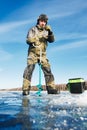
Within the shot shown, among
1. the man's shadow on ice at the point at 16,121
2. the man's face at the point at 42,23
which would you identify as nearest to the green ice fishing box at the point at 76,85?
the man's face at the point at 42,23

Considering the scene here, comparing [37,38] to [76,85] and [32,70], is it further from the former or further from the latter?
[76,85]

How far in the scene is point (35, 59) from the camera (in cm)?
998

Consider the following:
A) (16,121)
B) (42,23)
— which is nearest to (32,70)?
(42,23)

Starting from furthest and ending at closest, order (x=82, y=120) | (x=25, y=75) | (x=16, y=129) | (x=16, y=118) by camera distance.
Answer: (x=25, y=75) < (x=16, y=118) < (x=82, y=120) < (x=16, y=129)

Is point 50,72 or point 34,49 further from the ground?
point 34,49

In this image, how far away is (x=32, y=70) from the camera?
992 centimetres

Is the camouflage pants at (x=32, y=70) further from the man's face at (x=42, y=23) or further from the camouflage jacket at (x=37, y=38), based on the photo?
the man's face at (x=42, y=23)

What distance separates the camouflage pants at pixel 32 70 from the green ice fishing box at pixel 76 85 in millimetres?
721

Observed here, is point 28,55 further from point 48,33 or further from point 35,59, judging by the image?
point 48,33

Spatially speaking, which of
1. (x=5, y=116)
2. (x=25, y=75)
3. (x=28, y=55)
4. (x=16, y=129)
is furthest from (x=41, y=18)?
(x=16, y=129)

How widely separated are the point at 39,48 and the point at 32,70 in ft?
2.59

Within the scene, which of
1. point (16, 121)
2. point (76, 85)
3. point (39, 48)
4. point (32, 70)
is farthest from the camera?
point (76, 85)

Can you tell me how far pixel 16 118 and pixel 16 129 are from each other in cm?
80

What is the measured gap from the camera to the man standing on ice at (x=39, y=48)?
9.90 meters
